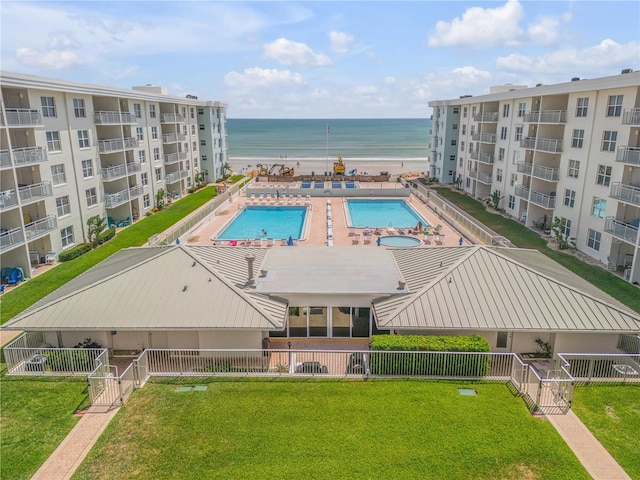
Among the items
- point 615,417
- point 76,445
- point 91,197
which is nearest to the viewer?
point 76,445

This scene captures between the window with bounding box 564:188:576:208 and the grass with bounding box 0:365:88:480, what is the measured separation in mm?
33629

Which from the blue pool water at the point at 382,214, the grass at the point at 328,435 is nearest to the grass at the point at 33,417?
the grass at the point at 328,435

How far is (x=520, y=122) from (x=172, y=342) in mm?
38031

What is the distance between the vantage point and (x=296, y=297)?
19.7m

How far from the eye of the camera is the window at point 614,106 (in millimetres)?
28906

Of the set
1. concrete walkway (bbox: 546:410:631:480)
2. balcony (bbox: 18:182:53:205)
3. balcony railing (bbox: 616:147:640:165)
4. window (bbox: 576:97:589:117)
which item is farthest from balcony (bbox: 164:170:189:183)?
concrete walkway (bbox: 546:410:631:480)

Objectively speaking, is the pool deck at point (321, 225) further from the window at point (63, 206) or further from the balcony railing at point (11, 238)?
the balcony railing at point (11, 238)

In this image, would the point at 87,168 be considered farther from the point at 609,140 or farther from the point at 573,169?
the point at 609,140

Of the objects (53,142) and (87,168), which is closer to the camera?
(53,142)

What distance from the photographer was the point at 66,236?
108 ft

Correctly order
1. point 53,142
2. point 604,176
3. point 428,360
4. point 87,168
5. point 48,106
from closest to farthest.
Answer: point 428,360, point 604,176, point 48,106, point 53,142, point 87,168

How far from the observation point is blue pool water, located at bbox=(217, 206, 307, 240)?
38769mm

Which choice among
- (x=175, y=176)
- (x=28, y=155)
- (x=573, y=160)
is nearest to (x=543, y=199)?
(x=573, y=160)

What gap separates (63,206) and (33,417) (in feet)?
72.2
